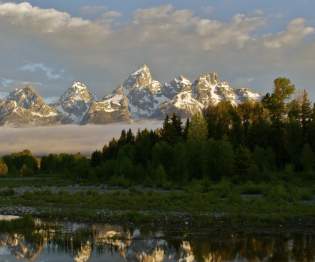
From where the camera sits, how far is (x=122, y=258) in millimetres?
23172

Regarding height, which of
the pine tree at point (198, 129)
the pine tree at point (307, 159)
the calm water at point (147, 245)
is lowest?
the calm water at point (147, 245)

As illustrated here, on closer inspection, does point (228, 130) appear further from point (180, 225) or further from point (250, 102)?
point (180, 225)

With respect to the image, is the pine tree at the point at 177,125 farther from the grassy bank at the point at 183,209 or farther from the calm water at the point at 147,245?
the calm water at the point at 147,245

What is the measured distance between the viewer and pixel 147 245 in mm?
26500

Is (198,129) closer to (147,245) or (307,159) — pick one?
(307,159)

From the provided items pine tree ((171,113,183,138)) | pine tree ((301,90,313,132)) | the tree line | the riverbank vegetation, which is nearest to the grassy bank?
the riverbank vegetation

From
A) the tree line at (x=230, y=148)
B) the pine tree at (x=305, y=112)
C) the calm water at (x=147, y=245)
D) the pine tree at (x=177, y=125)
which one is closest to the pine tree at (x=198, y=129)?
the tree line at (x=230, y=148)

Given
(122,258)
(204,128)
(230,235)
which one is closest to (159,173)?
(204,128)

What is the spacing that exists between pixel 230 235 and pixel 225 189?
104 feet

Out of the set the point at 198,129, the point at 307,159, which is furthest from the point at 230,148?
the point at 198,129

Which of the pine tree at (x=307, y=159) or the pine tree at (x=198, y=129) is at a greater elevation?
the pine tree at (x=198, y=129)

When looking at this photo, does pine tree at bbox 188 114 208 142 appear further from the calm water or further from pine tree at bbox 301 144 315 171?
the calm water

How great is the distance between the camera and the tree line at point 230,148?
8406 cm

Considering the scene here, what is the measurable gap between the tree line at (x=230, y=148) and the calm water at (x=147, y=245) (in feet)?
155
